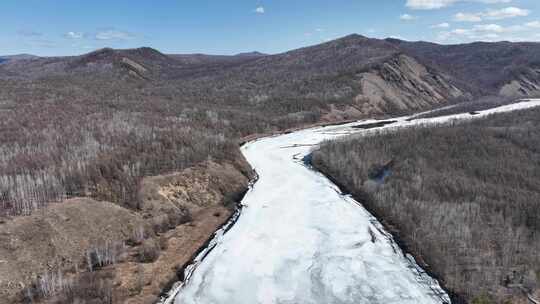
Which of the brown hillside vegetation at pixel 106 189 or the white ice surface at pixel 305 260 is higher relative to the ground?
the brown hillside vegetation at pixel 106 189

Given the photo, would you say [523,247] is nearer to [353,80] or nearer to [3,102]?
[3,102]

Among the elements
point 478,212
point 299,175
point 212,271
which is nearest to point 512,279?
point 478,212

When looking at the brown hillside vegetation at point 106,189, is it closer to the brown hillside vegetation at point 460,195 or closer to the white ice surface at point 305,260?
the white ice surface at point 305,260

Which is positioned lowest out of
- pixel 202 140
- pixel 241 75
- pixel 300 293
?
pixel 300 293

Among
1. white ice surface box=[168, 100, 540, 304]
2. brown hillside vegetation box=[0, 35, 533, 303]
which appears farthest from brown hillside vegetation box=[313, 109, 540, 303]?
brown hillside vegetation box=[0, 35, 533, 303]

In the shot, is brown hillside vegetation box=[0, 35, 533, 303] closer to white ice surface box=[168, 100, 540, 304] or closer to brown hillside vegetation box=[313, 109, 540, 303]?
white ice surface box=[168, 100, 540, 304]

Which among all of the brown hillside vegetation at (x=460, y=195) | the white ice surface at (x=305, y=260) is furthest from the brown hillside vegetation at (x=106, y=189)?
the brown hillside vegetation at (x=460, y=195)

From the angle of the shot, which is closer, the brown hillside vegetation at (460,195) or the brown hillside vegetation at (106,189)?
the brown hillside vegetation at (106,189)
